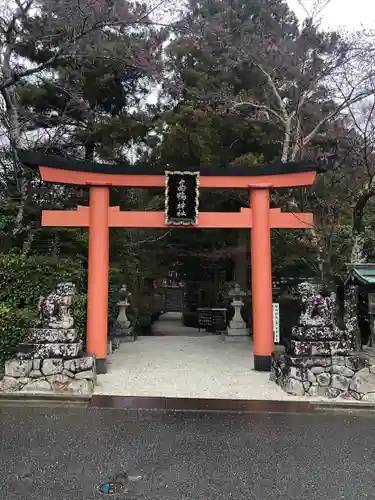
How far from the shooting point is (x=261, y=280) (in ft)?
26.1

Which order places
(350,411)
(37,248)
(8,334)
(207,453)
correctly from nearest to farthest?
(207,453), (350,411), (8,334), (37,248)

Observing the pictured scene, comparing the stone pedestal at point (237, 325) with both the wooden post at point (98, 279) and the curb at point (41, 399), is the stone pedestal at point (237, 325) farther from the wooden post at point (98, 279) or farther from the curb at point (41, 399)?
the curb at point (41, 399)

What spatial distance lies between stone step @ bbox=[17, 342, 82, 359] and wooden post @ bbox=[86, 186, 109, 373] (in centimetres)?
139

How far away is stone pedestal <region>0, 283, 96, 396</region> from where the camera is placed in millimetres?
6023

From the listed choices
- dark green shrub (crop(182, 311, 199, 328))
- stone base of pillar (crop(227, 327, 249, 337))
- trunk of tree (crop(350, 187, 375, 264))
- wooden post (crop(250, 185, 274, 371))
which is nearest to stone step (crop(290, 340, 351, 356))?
wooden post (crop(250, 185, 274, 371))

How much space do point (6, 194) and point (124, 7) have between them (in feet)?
23.8

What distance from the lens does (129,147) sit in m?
13.8

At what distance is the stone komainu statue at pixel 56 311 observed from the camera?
6352 mm

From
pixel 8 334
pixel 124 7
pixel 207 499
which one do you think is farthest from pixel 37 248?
pixel 207 499

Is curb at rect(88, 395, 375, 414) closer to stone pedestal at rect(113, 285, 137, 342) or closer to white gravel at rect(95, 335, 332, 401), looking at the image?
white gravel at rect(95, 335, 332, 401)

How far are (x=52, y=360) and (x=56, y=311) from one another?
808 millimetres

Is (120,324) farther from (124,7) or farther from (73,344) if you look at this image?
(124,7)

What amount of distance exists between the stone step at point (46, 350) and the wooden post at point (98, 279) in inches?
54.6

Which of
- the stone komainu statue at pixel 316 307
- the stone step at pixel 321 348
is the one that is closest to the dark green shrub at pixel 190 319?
the stone komainu statue at pixel 316 307
